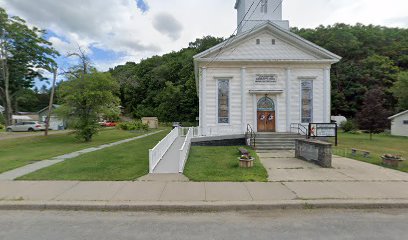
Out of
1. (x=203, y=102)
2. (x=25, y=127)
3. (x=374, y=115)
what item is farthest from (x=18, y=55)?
(x=374, y=115)

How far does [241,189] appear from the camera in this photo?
20.6 feet

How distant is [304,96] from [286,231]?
1613 centimetres

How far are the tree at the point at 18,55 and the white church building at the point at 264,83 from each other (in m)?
27.4

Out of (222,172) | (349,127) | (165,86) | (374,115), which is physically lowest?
(222,172)

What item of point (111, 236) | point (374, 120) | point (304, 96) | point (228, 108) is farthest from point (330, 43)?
point (111, 236)

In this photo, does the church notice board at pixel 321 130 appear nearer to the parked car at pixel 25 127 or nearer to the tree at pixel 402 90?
the tree at pixel 402 90

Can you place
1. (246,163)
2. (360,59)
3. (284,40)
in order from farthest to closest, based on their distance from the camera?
(360,59) → (284,40) → (246,163)

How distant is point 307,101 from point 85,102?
18301 mm

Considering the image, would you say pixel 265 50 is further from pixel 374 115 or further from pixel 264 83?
pixel 374 115

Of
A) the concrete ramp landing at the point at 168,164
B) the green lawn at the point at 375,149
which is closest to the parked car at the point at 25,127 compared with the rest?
the concrete ramp landing at the point at 168,164

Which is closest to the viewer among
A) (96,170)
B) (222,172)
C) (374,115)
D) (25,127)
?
(222,172)

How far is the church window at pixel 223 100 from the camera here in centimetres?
1817

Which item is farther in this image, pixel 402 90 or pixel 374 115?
pixel 402 90

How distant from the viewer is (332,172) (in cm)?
841
